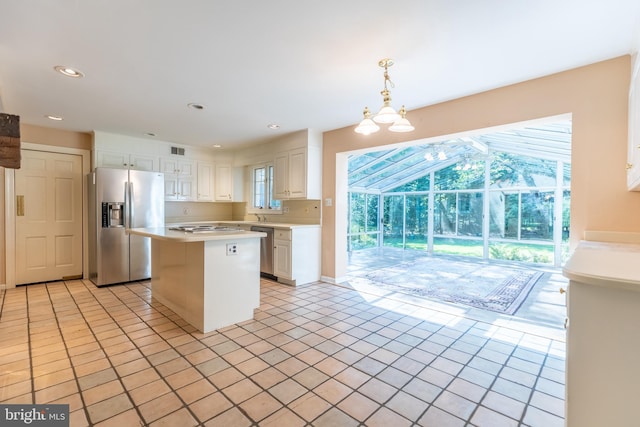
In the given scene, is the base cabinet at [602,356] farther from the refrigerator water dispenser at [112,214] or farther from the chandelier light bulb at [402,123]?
the refrigerator water dispenser at [112,214]

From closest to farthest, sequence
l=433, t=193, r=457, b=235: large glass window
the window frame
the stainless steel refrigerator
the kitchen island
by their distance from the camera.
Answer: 1. the kitchen island
2. the stainless steel refrigerator
3. the window frame
4. l=433, t=193, r=457, b=235: large glass window

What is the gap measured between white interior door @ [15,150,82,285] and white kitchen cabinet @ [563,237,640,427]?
6170mm

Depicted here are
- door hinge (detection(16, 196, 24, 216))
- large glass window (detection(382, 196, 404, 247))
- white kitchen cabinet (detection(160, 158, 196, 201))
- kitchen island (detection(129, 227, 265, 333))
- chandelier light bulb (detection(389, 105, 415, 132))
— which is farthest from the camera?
large glass window (detection(382, 196, 404, 247))

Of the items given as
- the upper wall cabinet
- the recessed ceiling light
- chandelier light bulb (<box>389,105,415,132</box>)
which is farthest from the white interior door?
the upper wall cabinet

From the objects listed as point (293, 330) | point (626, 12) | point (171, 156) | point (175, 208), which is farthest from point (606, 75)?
point (175, 208)

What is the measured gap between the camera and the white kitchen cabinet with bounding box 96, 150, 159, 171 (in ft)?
15.8

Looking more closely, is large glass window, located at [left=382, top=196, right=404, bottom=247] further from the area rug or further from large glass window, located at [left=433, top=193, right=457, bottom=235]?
the area rug

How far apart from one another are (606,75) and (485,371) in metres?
2.57

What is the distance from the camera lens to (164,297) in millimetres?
3590

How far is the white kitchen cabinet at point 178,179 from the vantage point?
18.1 feet

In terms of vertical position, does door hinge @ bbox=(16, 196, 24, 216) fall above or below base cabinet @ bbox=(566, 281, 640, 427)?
above

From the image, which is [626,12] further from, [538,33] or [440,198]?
[440,198]

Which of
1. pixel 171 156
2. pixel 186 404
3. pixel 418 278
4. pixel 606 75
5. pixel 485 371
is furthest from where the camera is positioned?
pixel 171 156

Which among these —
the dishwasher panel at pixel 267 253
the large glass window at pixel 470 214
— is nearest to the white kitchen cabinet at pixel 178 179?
the dishwasher panel at pixel 267 253
